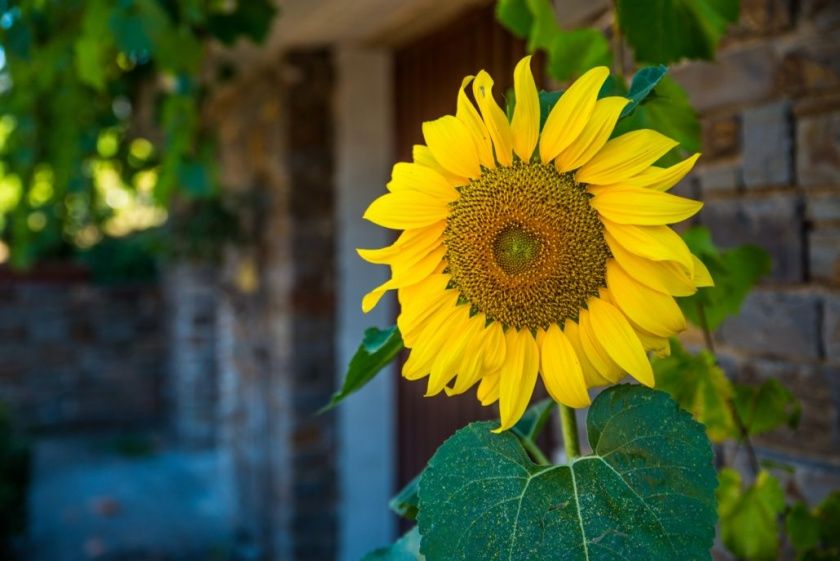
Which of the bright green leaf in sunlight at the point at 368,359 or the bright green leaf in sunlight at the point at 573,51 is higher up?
the bright green leaf in sunlight at the point at 573,51

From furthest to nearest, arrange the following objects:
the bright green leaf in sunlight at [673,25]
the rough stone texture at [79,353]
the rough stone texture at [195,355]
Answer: the rough stone texture at [79,353] → the rough stone texture at [195,355] → the bright green leaf in sunlight at [673,25]

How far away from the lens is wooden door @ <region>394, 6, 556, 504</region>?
313cm

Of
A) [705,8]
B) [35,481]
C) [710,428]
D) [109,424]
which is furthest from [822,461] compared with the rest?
[109,424]

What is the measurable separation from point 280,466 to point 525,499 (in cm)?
390

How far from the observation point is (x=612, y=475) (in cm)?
65

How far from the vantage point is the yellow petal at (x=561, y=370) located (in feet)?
2.09

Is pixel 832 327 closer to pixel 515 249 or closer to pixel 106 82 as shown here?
pixel 515 249

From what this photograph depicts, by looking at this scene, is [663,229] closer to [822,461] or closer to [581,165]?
[581,165]

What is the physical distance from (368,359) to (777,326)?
939 mm

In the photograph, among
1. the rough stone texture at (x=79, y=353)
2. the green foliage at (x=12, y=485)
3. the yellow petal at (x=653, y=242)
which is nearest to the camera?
the yellow petal at (x=653, y=242)

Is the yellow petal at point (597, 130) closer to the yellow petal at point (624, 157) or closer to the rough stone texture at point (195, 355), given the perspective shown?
the yellow petal at point (624, 157)

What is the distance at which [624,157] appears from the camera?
24.9 inches

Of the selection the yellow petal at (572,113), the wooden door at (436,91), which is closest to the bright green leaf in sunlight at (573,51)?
the yellow petal at (572,113)

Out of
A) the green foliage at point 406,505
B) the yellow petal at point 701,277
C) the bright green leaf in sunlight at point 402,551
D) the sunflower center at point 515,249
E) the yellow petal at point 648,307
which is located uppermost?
the sunflower center at point 515,249
